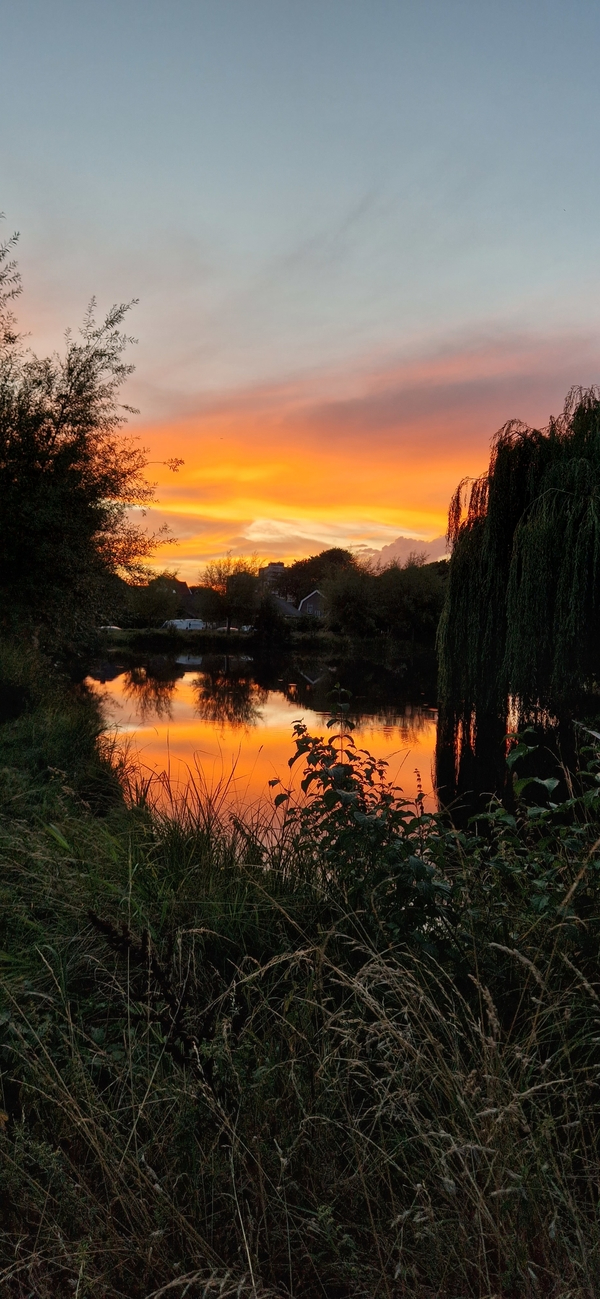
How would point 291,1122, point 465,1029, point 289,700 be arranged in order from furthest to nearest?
point 289,700 → point 465,1029 → point 291,1122

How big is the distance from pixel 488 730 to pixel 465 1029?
46.6 feet

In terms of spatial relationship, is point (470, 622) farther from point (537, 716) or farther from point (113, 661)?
point (113, 661)

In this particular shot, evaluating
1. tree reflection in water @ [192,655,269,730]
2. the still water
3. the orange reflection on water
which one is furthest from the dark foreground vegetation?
tree reflection in water @ [192,655,269,730]

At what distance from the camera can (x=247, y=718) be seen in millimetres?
21359

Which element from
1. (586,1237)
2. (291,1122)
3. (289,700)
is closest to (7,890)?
(291,1122)

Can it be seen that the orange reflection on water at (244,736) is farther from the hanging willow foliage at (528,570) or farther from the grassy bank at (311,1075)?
the grassy bank at (311,1075)

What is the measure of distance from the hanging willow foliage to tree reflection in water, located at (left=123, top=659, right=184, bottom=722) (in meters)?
9.18

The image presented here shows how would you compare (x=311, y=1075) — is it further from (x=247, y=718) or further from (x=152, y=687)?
(x=152, y=687)

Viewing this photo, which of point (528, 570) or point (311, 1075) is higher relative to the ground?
point (528, 570)

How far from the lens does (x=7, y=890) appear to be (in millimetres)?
4523

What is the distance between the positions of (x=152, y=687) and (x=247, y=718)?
9.29 m

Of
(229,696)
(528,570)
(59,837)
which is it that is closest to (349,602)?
(229,696)

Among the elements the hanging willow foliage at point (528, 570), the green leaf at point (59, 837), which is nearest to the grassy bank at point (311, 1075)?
the green leaf at point (59, 837)

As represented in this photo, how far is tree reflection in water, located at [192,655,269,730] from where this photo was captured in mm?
21344
